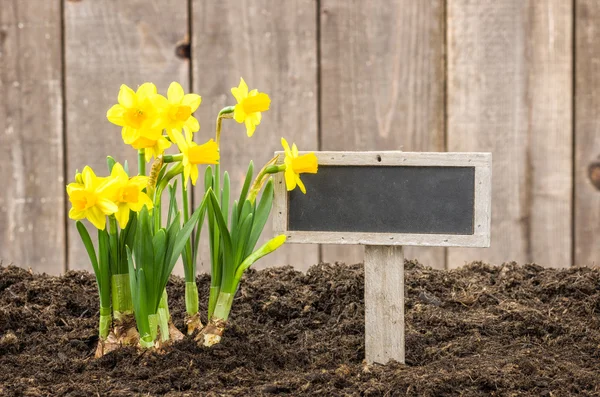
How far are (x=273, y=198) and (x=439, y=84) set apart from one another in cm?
100

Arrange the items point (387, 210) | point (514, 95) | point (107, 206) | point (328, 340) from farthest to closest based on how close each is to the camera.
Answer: point (514, 95) < point (328, 340) < point (387, 210) < point (107, 206)

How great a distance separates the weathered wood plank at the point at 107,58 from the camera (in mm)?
2105

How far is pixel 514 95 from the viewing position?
208 cm

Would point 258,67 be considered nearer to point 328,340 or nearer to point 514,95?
point 514,95

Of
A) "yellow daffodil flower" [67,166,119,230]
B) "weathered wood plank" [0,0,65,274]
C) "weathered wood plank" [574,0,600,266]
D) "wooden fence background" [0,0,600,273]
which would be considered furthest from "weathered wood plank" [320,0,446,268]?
"yellow daffodil flower" [67,166,119,230]

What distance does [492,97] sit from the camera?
6.82 ft

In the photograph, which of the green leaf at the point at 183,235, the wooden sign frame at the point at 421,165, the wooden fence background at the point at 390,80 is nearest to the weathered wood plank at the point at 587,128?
the wooden fence background at the point at 390,80

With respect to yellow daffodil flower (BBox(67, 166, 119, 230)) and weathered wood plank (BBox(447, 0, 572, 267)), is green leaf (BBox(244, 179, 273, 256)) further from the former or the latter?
weathered wood plank (BBox(447, 0, 572, 267))

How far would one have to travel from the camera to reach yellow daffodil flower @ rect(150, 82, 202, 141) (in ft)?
3.73

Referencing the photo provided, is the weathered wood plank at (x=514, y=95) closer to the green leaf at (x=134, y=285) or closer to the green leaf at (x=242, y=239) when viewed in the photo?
the green leaf at (x=242, y=239)

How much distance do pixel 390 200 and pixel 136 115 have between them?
40cm

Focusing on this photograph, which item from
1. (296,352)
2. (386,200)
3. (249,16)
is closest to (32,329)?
(296,352)

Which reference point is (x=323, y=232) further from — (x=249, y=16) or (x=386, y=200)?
(x=249, y=16)

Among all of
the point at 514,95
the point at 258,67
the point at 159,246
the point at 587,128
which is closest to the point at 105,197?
the point at 159,246
